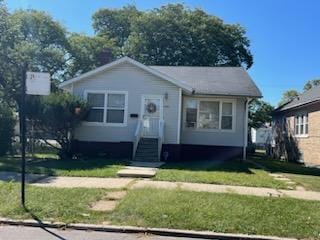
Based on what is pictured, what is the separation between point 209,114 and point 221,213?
1374 centimetres

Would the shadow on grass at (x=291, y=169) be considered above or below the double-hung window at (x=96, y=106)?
below

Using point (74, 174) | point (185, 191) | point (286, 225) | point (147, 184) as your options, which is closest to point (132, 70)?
point (74, 174)

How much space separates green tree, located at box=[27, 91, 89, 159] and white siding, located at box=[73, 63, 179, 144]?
121cm

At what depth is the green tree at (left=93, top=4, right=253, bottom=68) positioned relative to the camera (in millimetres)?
44844

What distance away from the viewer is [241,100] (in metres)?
21.4

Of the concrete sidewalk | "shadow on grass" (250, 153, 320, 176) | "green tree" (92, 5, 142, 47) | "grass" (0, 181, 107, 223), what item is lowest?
"grass" (0, 181, 107, 223)

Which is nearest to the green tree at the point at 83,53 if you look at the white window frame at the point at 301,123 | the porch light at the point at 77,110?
the white window frame at the point at 301,123

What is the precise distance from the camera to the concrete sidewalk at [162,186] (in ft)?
35.0

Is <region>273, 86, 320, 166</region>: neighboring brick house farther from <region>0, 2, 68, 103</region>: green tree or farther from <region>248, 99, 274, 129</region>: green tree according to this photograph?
<region>0, 2, 68, 103</region>: green tree

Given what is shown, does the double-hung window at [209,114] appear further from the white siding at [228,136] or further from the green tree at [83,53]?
the green tree at [83,53]

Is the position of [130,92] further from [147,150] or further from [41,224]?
[41,224]

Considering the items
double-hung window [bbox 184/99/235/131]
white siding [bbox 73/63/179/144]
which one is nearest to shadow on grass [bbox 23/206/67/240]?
white siding [bbox 73/63/179/144]

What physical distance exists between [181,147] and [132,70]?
4.48 meters

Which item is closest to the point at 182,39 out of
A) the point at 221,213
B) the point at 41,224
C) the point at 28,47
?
the point at 28,47
